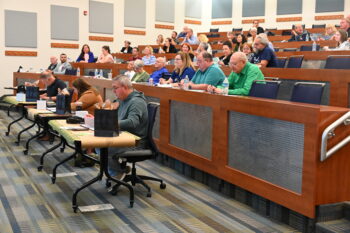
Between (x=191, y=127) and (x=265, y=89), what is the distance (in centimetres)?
103

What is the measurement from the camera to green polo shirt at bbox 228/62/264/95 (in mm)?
5500

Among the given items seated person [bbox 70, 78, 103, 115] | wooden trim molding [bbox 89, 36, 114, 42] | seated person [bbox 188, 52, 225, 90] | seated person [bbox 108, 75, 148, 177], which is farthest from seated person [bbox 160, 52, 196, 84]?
wooden trim molding [bbox 89, 36, 114, 42]

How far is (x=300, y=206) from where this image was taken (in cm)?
373

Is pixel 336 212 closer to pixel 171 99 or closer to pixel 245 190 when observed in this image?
pixel 245 190

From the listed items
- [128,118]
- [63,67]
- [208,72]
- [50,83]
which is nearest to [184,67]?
[208,72]

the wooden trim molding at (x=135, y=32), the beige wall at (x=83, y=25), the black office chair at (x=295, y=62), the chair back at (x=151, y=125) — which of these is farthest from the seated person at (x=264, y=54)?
the wooden trim molding at (x=135, y=32)

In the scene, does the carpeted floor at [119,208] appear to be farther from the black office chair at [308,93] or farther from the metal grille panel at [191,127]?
the black office chair at [308,93]

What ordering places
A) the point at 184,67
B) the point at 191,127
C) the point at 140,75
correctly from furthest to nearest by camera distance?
the point at 140,75 → the point at 184,67 → the point at 191,127

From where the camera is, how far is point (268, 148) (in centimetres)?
415

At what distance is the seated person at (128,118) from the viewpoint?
4.64m

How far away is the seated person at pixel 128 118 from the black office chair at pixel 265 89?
129 cm

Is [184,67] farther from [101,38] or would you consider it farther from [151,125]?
[101,38]

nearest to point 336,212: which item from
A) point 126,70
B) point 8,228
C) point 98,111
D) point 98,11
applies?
point 98,111

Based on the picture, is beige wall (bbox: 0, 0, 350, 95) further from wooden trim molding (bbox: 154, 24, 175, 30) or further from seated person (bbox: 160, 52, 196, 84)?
seated person (bbox: 160, 52, 196, 84)
